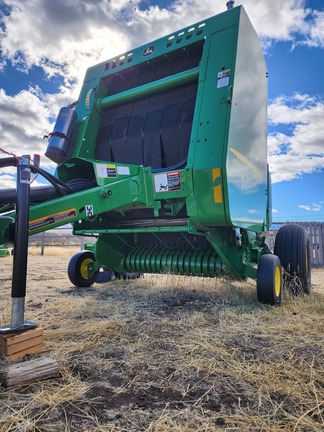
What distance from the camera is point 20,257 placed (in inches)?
83.0

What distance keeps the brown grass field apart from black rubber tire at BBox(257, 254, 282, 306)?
4.3 inches

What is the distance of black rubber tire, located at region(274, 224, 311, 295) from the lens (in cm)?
425

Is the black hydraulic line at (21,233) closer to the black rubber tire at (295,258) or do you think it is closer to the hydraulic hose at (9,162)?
the hydraulic hose at (9,162)

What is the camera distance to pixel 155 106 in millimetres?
4453

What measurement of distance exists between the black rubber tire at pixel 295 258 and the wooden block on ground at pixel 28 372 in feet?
10.6

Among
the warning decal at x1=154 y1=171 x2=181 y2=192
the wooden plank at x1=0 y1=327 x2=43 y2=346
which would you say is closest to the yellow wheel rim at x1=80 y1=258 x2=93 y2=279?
the warning decal at x1=154 y1=171 x2=181 y2=192

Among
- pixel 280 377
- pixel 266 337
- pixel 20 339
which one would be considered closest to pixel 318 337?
pixel 266 337

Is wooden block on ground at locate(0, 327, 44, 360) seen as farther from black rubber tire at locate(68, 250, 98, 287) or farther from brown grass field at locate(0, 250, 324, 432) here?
black rubber tire at locate(68, 250, 98, 287)

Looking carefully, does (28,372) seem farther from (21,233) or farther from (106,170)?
(106,170)

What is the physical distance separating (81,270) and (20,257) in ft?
9.77

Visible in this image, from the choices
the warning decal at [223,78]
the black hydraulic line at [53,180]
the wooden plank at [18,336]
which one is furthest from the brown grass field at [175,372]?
the warning decal at [223,78]

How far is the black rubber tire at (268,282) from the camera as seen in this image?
11.2 feet

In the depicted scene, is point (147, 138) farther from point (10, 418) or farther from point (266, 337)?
point (10, 418)

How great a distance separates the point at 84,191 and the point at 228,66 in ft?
6.88
